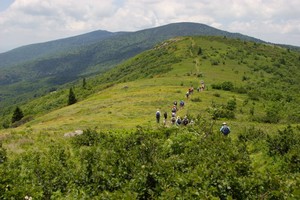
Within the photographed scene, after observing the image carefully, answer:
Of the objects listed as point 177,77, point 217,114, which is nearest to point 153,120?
point 217,114

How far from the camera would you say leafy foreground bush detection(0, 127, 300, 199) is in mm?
12998

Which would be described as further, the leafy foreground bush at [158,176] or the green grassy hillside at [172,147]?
the green grassy hillside at [172,147]

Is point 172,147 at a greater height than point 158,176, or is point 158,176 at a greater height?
point 158,176

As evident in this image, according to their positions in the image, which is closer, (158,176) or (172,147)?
(158,176)

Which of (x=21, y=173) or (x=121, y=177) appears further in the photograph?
(x=21, y=173)

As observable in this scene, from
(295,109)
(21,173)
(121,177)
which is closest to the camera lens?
(121,177)

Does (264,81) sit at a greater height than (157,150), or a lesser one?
lesser

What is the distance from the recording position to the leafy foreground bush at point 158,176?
1300 cm

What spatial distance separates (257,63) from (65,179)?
88.7 meters

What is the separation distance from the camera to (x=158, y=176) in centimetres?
1492

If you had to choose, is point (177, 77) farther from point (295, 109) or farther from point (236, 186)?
point (236, 186)

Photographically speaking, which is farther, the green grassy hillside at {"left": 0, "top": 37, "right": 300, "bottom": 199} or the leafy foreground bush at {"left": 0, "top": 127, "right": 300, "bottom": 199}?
the green grassy hillside at {"left": 0, "top": 37, "right": 300, "bottom": 199}

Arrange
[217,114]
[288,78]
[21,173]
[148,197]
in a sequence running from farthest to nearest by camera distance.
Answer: [288,78], [217,114], [21,173], [148,197]

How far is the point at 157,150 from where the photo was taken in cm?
2000
